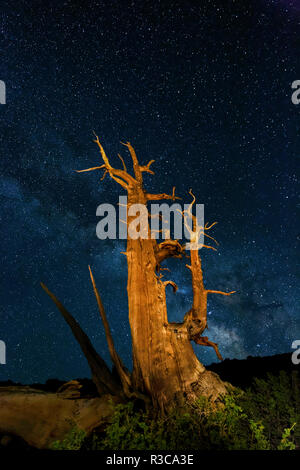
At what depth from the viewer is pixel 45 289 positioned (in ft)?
20.6

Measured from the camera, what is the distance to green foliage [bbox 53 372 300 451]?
4.93 meters

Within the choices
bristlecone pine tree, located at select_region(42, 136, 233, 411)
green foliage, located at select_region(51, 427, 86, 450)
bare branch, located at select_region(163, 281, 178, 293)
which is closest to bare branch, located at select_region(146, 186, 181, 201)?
bristlecone pine tree, located at select_region(42, 136, 233, 411)

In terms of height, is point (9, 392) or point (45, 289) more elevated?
point (45, 289)

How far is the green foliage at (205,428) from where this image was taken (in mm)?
4930

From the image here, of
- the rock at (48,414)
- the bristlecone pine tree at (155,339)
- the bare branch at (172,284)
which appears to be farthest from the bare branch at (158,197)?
the rock at (48,414)

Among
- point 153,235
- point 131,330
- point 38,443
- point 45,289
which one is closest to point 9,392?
point 38,443

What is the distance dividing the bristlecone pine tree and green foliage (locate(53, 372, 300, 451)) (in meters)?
0.40

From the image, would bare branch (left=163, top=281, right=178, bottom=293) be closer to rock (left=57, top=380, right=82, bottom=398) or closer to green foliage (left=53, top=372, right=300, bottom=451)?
green foliage (left=53, top=372, right=300, bottom=451)

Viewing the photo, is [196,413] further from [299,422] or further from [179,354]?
[299,422]

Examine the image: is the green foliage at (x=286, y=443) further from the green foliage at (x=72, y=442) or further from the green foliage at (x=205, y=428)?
the green foliage at (x=72, y=442)

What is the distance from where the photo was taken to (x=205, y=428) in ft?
17.1

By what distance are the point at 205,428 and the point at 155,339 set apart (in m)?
2.13
